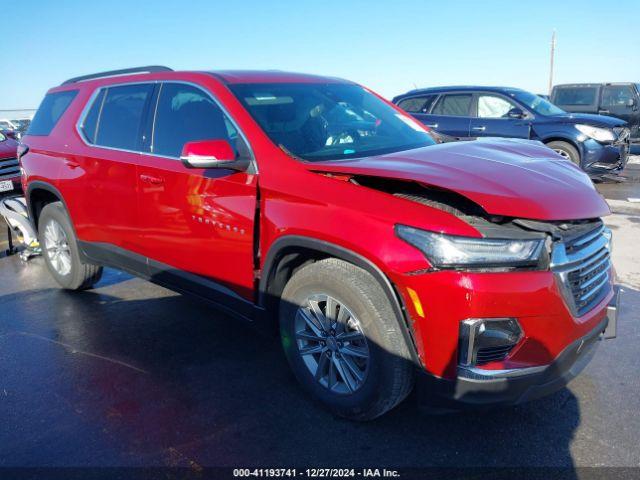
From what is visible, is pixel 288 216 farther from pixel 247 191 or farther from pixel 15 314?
pixel 15 314

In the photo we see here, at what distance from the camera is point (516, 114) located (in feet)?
33.0

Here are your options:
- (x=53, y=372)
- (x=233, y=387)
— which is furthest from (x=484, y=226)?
(x=53, y=372)

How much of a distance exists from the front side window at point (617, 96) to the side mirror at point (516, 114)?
7.89 metres

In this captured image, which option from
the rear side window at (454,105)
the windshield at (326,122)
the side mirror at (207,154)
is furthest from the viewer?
the rear side window at (454,105)

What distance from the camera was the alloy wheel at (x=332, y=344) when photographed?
111 inches

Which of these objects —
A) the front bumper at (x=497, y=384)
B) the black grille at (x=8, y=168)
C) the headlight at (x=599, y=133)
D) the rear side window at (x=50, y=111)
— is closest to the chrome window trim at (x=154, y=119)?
the rear side window at (x=50, y=111)

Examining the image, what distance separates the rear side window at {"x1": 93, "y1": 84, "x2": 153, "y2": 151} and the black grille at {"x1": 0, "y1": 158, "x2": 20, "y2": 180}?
5509 mm

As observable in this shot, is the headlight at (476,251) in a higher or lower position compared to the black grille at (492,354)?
higher

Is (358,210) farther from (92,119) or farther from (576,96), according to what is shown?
(576,96)

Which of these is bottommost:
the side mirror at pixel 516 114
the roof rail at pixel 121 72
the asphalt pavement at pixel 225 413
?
the asphalt pavement at pixel 225 413

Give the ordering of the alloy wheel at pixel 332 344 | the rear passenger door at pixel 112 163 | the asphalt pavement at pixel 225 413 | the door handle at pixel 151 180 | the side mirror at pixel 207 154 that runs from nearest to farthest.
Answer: the asphalt pavement at pixel 225 413 → the alloy wheel at pixel 332 344 → the side mirror at pixel 207 154 → the door handle at pixel 151 180 → the rear passenger door at pixel 112 163

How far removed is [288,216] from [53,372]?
198 cm

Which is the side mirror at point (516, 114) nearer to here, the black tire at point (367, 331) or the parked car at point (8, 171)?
the black tire at point (367, 331)

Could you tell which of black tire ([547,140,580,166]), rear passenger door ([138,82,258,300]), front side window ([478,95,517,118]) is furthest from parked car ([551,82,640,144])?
rear passenger door ([138,82,258,300])
